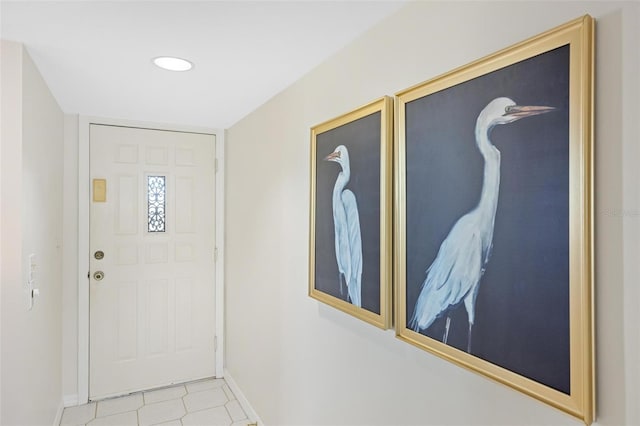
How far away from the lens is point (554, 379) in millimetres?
858

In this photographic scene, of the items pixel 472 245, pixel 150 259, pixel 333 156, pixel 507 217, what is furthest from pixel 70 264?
pixel 507 217

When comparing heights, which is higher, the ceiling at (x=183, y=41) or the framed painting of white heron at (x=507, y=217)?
the ceiling at (x=183, y=41)

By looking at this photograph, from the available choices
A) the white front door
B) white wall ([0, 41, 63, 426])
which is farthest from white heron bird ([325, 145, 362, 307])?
the white front door

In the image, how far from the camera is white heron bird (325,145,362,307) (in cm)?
152

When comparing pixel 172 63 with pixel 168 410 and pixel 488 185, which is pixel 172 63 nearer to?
pixel 488 185

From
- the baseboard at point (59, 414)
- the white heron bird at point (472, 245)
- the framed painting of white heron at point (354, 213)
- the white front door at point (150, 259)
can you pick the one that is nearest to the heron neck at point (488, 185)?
the white heron bird at point (472, 245)

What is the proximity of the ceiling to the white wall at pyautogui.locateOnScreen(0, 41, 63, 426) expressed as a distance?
15 cm

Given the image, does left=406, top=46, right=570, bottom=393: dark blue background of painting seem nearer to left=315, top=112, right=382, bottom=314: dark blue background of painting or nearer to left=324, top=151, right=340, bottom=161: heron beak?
left=315, top=112, right=382, bottom=314: dark blue background of painting

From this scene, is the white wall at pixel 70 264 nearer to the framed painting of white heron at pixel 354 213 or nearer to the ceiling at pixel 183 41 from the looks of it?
the ceiling at pixel 183 41

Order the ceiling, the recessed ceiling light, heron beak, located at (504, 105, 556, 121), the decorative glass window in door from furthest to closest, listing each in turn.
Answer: the decorative glass window in door < the recessed ceiling light < the ceiling < heron beak, located at (504, 105, 556, 121)

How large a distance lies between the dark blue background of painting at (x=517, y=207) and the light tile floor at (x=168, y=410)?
216 centimetres

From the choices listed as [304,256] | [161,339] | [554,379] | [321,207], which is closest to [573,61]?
[554,379]

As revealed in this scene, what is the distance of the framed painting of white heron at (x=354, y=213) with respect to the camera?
1.37 meters

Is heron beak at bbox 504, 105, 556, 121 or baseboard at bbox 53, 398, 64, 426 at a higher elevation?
heron beak at bbox 504, 105, 556, 121
